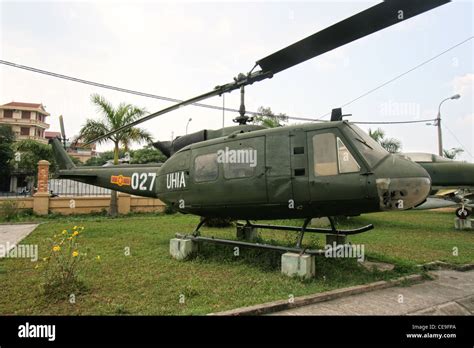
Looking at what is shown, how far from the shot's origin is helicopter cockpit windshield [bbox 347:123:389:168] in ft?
18.9

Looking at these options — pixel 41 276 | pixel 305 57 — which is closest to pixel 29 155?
pixel 41 276

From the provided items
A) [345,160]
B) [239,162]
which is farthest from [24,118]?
[345,160]

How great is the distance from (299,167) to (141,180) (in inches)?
188

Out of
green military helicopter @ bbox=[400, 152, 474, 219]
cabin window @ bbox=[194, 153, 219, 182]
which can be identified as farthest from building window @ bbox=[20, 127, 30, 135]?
cabin window @ bbox=[194, 153, 219, 182]

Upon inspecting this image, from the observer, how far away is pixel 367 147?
593 centimetres

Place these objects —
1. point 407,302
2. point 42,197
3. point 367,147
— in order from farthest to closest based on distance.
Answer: point 42,197
point 367,147
point 407,302

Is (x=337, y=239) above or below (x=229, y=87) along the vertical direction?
below

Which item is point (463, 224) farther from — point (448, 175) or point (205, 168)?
point (205, 168)

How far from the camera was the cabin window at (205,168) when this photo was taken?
7.08 meters

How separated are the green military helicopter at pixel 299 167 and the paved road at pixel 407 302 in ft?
4.70

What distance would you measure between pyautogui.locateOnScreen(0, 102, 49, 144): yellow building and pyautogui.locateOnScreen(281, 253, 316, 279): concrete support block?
6784cm

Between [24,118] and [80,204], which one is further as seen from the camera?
[24,118]

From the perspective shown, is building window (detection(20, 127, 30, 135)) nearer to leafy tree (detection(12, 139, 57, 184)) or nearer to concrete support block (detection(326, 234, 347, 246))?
leafy tree (detection(12, 139, 57, 184))
